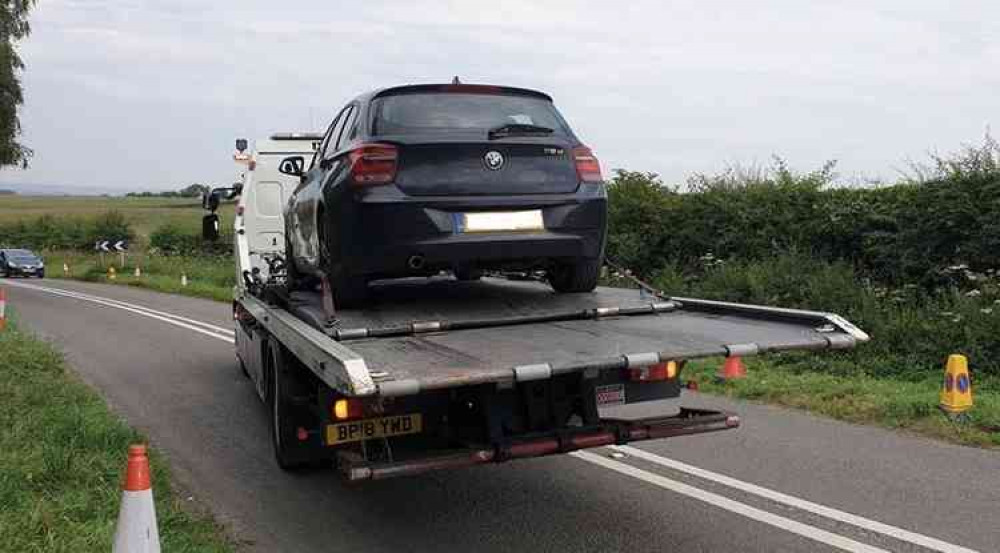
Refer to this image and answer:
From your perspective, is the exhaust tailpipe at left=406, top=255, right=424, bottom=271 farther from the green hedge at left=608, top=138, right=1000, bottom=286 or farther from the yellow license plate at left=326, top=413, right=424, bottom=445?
the green hedge at left=608, top=138, right=1000, bottom=286

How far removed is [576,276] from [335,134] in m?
2.03

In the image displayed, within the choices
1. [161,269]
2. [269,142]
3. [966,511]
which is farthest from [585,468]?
[161,269]

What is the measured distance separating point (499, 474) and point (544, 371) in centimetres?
233

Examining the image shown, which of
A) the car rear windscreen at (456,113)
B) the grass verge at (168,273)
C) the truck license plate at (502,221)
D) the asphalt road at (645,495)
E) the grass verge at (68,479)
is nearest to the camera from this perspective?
the grass verge at (68,479)

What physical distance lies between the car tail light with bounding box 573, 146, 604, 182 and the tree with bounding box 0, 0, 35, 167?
2563 cm

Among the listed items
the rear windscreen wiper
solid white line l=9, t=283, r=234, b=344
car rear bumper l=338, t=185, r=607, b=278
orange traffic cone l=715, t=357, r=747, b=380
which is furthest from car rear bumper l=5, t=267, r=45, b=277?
the rear windscreen wiper

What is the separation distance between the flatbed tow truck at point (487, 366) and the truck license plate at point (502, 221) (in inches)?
20.1

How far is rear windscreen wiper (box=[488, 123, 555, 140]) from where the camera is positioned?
545cm

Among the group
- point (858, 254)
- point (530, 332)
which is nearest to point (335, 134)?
point (530, 332)

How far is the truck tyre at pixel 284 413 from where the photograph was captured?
5.86m

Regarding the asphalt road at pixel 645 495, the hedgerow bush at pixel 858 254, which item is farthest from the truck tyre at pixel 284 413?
the hedgerow bush at pixel 858 254

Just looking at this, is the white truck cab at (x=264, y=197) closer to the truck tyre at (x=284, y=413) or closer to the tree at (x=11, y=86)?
the truck tyre at (x=284, y=413)

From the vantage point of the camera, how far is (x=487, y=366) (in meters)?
4.08

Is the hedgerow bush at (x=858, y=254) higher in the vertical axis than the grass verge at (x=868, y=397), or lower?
higher
